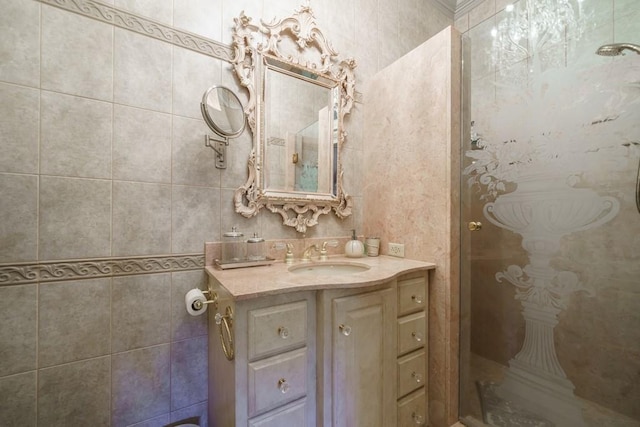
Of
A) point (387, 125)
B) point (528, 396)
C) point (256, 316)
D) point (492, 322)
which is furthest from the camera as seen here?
point (387, 125)

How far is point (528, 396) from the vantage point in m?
1.16

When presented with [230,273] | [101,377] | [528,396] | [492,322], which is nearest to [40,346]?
[101,377]

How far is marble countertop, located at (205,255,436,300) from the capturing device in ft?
2.85

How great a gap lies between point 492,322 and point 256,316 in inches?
47.1

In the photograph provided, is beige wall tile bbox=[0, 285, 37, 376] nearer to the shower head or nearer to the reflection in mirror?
the reflection in mirror

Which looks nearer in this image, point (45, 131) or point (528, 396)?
point (45, 131)

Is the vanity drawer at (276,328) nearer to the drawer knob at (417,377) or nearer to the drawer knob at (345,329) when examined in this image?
the drawer knob at (345,329)

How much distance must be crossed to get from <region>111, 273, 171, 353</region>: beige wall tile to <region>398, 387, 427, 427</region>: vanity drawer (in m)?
1.18

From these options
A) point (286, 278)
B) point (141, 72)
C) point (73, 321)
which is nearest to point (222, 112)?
point (141, 72)

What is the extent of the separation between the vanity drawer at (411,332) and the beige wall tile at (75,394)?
130 cm

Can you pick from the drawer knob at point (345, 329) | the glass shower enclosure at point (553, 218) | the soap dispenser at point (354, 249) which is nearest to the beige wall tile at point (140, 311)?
the drawer knob at point (345, 329)

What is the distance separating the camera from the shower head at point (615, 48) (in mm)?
908

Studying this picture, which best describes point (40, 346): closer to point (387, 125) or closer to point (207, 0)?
point (207, 0)

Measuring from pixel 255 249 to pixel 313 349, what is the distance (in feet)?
1.86
